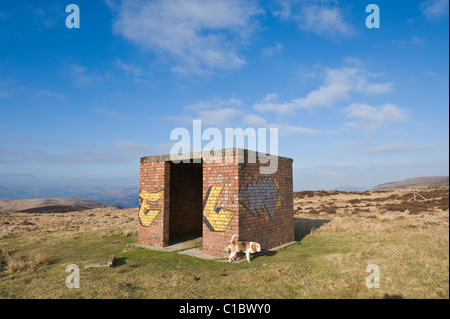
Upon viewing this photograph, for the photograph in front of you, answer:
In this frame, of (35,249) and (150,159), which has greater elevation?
(150,159)

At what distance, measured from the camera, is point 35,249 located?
424 inches

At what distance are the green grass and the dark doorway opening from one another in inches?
95.8

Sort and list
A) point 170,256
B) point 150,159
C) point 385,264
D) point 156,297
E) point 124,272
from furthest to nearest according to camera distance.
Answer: point 150,159, point 170,256, point 124,272, point 385,264, point 156,297

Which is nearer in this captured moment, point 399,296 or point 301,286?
point 399,296

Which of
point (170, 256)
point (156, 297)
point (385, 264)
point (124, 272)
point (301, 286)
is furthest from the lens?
point (170, 256)

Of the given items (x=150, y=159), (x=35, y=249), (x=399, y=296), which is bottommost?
(x=35, y=249)

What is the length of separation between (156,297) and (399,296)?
15.5 feet

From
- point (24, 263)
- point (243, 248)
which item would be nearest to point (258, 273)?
point (243, 248)

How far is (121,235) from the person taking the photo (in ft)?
43.2

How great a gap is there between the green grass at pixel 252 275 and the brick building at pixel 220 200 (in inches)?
34.5

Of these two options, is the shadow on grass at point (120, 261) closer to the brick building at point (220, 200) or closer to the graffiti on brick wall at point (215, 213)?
the brick building at point (220, 200)
